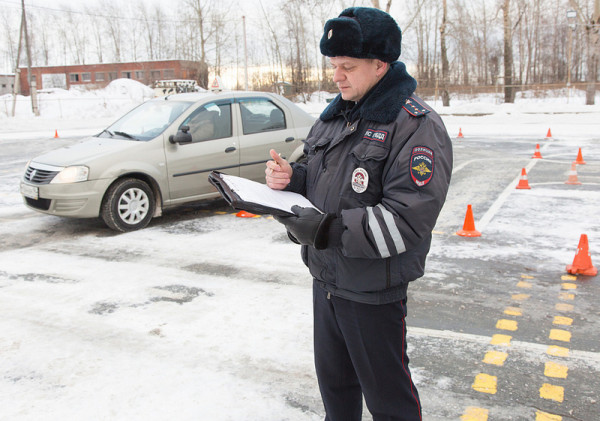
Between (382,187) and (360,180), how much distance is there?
0.09 m

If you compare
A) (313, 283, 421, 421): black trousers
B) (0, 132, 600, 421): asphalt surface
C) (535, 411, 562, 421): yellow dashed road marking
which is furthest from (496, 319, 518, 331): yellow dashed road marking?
(313, 283, 421, 421): black trousers

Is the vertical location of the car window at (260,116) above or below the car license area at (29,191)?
above

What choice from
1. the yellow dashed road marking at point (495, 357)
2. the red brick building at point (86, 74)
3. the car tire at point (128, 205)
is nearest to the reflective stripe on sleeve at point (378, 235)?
the yellow dashed road marking at point (495, 357)

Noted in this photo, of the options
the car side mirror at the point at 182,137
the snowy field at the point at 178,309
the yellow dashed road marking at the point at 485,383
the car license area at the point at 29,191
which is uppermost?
the car side mirror at the point at 182,137

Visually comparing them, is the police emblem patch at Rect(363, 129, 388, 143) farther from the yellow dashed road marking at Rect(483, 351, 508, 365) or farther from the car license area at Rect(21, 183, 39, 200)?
the car license area at Rect(21, 183, 39, 200)

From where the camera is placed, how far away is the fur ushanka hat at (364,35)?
1.98 m

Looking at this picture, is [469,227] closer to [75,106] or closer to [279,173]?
[279,173]

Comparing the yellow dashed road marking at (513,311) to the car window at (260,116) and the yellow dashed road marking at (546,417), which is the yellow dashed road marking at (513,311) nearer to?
the yellow dashed road marking at (546,417)

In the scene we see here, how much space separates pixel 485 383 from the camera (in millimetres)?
3229

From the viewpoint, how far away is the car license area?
6777mm

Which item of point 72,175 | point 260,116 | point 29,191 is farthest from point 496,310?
point 29,191

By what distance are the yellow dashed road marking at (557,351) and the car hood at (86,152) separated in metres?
5.44

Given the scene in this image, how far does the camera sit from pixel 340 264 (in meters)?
2.12

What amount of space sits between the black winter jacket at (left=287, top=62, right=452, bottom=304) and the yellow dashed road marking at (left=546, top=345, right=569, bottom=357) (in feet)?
6.59
